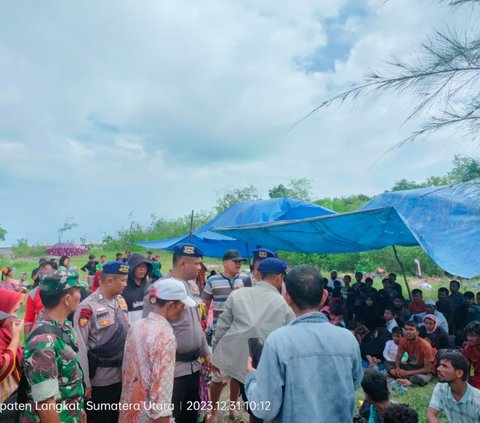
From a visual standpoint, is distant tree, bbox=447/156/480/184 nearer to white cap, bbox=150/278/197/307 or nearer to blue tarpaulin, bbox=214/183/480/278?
blue tarpaulin, bbox=214/183/480/278

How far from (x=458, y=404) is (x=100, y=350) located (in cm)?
287

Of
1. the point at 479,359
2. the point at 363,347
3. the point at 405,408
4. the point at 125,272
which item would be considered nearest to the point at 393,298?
the point at 363,347

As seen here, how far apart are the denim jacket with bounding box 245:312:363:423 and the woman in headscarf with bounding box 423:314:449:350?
17.4 ft

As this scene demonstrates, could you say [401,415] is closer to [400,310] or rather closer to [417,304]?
[400,310]

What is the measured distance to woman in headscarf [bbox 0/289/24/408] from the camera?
2.20 m

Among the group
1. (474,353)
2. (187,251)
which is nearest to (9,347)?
(187,251)

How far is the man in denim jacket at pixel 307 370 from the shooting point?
1782 mm

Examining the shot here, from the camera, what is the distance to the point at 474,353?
4277 millimetres

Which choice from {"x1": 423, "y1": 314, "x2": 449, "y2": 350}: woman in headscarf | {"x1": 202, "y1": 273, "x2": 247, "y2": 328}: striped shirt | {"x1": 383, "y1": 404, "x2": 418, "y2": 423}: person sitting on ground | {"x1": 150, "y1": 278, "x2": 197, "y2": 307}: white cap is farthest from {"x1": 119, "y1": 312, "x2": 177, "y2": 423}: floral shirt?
{"x1": 423, "y1": 314, "x2": 449, "y2": 350}: woman in headscarf

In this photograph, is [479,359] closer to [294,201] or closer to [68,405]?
[68,405]

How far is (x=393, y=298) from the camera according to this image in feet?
28.0

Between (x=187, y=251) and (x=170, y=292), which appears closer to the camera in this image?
(x=170, y=292)

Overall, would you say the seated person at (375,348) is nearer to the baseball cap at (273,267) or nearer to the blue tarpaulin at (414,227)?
the blue tarpaulin at (414,227)

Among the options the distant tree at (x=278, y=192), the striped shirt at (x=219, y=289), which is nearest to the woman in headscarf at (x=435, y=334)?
the striped shirt at (x=219, y=289)
